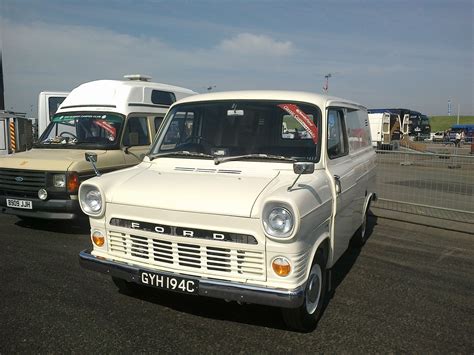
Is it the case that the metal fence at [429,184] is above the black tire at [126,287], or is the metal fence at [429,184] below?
above

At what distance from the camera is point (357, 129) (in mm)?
5934

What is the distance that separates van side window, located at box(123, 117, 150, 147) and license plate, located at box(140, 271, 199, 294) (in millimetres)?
4404

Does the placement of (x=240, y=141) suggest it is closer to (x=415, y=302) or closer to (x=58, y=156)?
(x=415, y=302)

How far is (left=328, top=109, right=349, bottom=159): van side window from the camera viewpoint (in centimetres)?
444

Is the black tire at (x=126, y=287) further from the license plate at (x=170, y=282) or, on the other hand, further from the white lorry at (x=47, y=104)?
the white lorry at (x=47, y=104)

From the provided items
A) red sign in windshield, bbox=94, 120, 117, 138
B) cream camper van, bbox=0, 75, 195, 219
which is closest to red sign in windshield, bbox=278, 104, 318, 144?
cream camper van, bbox=0, 75, 195, 219

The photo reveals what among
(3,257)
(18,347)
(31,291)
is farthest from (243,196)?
(3,257)

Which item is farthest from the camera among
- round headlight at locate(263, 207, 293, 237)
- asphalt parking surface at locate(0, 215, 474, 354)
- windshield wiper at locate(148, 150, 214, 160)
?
windshield wiper at locate(148, 150, 214, 160)

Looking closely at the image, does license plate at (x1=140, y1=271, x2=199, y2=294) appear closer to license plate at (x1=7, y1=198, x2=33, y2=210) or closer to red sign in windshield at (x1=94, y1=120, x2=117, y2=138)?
license plate at (x1=7, y1=198, x2=33, y2=210)

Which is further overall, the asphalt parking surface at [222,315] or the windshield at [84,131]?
the windshield at [84,131]

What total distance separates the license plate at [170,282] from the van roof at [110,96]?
5187 mm

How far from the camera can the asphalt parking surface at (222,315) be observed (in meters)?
3.49

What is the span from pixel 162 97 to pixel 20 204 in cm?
382

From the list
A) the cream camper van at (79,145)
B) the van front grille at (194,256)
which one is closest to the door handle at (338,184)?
the van front grille at (194,256)
